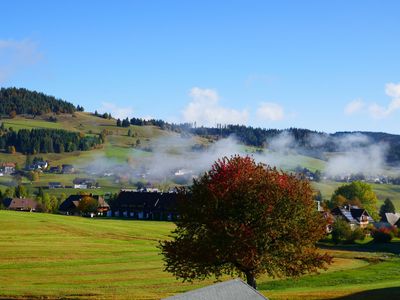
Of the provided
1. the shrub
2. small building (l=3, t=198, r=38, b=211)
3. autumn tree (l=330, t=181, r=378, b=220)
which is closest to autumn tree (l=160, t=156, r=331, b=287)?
the shrub

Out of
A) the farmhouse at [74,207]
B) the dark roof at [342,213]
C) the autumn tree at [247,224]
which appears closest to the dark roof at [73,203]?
the farmhouse at [74,207]

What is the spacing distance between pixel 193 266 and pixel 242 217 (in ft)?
15.9

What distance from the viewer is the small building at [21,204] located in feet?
604

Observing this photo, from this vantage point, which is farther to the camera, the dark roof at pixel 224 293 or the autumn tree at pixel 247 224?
the autumn tree at pixel 247 224

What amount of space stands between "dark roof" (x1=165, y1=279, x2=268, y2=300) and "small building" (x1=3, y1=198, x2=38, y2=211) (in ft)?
551

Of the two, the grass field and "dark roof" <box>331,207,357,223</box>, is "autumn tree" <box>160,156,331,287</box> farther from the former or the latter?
"dark roof" <box>331,207,357,223</box>

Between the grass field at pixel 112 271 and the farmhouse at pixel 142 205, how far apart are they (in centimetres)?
7167

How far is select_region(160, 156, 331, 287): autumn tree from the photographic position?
3625 cm

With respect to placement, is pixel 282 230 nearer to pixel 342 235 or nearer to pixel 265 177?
pixel 265 177

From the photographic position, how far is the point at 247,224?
3669cm

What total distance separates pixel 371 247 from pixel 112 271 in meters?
60.6

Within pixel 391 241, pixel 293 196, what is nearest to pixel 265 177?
pixel 293 196

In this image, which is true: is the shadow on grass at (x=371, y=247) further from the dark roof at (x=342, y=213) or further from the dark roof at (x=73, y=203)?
the dark roof at (x=73, y=203)

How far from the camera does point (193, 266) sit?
125ft
